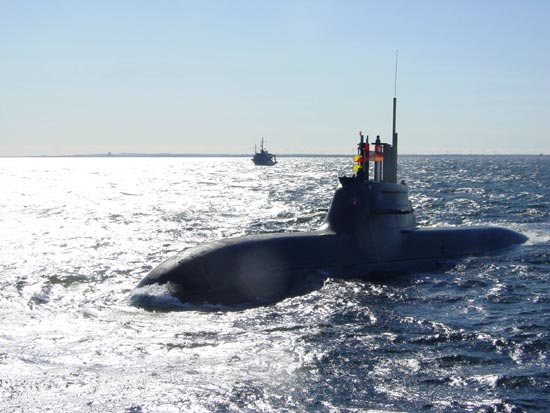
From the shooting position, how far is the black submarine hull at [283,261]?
15.8m

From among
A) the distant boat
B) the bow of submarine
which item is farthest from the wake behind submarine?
the distant boat

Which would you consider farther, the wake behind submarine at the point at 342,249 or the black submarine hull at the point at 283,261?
the wake behind submarine at the point at 342,249

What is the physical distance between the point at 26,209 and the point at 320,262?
34625 millimetres

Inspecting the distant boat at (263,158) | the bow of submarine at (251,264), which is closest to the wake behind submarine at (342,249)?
the bow of submarine at (251,264)

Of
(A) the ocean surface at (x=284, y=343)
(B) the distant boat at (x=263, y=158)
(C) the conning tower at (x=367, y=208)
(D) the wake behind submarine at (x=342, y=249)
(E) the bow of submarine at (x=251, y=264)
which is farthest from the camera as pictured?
(B) the distant boat at (x=263, y=158)

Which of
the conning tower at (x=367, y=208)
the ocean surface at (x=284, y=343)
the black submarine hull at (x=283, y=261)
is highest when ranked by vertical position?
the conning tower at (x=367, y=208)

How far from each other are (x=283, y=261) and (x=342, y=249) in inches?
84.5

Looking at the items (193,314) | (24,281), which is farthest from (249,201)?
(193,314)

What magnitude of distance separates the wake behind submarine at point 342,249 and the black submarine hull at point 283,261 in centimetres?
2

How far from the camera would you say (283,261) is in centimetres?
1755

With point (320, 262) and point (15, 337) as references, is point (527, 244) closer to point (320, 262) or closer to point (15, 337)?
point (320, 262)

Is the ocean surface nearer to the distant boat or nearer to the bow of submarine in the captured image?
the bow of submarine

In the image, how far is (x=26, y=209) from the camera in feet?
157

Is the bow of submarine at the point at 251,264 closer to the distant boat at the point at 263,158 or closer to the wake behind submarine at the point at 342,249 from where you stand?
the wake behind submarine at the point at 342,249
